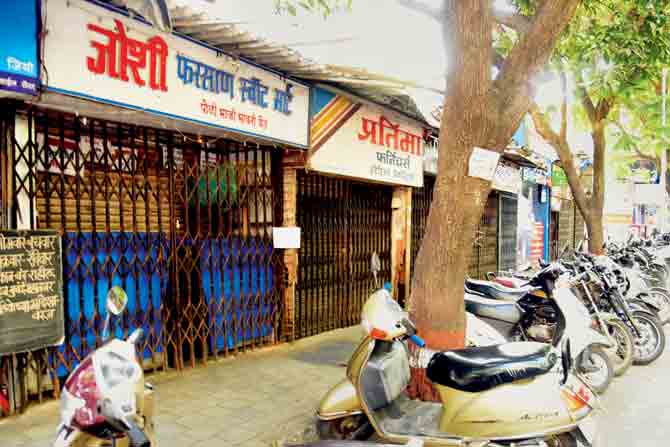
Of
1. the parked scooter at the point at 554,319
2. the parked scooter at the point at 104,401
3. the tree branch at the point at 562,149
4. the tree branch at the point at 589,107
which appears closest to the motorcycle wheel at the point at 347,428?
the parked scooter at the point at 104,401

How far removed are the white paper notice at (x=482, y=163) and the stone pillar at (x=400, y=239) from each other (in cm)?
471

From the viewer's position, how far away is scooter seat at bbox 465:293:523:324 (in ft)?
18.3

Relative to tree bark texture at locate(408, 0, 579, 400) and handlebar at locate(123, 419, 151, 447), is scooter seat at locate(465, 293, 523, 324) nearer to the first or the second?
tree bark texture at locate(408, 0, 579, 400)

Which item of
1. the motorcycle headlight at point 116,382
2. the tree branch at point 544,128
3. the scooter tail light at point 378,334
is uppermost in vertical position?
the tree branch at point 544,128

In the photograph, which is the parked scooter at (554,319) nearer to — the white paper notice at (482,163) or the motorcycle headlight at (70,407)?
the white paper notice at (482,163)

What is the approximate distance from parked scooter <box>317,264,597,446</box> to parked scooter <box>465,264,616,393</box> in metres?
1.69

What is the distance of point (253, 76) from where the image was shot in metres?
5.44

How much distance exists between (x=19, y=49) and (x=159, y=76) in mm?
1168

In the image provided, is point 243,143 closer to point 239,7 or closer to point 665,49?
point 239,7

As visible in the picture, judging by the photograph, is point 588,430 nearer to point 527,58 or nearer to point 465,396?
point 465,396

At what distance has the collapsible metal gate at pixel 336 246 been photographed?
7180mm

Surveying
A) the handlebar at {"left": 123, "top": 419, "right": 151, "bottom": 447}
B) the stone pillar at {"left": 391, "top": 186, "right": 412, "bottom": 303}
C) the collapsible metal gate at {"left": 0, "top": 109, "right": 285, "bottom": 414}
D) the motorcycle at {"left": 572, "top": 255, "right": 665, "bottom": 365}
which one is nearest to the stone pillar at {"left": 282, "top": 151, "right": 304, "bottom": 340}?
the collapsible metal gate at {"left": 0, "top": 109, "right": 285, "bottom": 414}

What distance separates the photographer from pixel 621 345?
5.70 metres

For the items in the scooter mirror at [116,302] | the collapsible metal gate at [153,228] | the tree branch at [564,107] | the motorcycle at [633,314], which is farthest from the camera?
the tree branch at [564,107]
